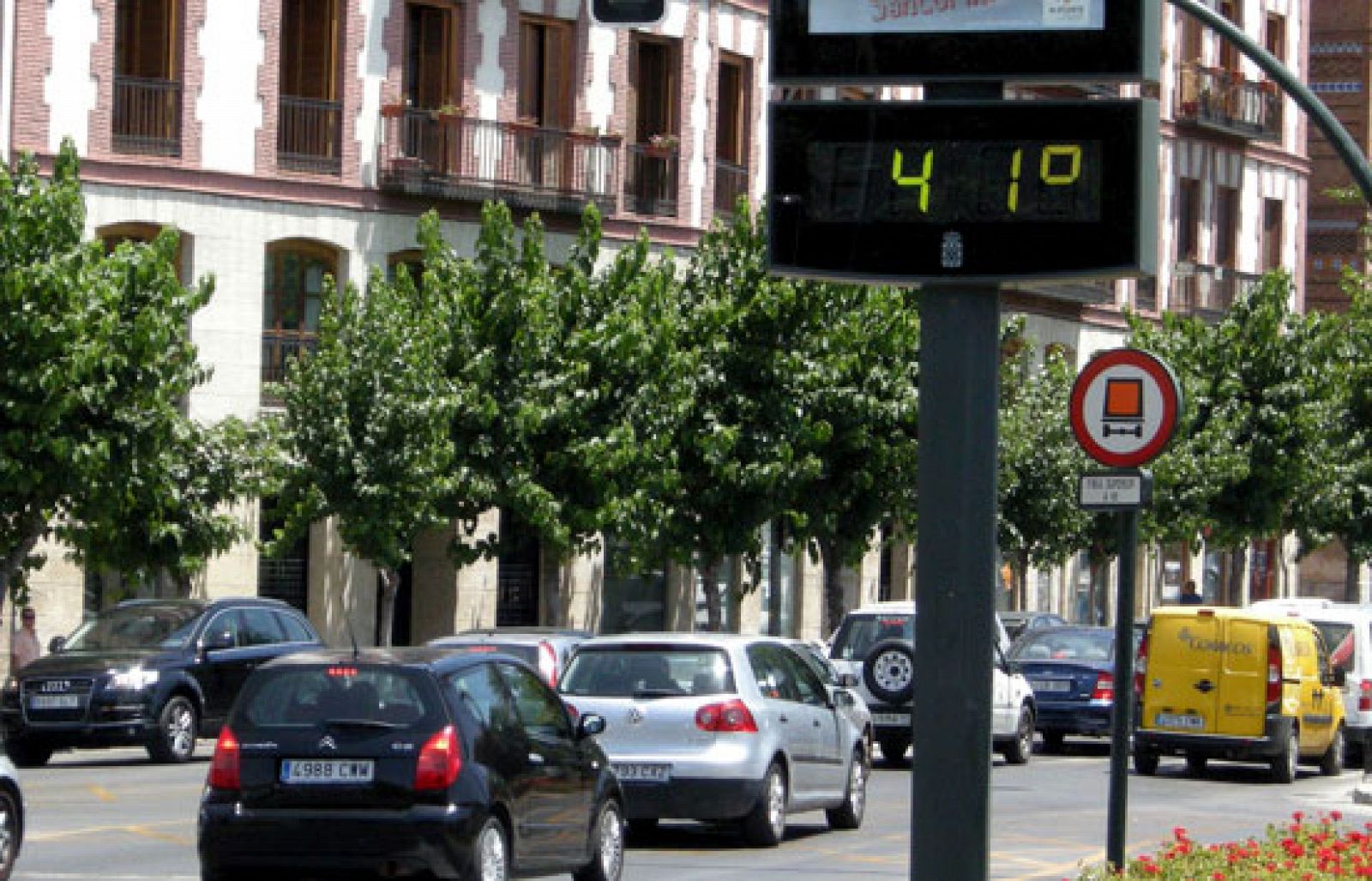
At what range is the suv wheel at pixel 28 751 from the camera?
28828 millimetres

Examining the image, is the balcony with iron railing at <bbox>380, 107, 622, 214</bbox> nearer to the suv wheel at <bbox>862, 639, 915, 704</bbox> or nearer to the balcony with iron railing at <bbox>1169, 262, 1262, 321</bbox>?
the suv wheel at <bbox>862, 639, 915, 704</bbox>

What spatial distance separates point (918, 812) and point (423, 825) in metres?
6.75

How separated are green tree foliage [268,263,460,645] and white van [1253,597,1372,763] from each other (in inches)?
423

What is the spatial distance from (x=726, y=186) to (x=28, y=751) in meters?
22.7

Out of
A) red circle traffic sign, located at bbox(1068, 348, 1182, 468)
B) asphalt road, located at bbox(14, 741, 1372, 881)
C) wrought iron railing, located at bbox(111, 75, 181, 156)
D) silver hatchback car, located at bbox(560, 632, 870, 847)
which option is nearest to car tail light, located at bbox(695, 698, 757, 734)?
silver hatchback car, located at bbox(560, 632, 870, 847)

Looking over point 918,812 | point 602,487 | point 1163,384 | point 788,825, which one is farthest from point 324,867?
point 602,487

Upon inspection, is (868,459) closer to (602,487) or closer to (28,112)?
(602,487)

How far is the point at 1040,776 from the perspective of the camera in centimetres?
3045

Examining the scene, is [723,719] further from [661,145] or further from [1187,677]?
[661,145]

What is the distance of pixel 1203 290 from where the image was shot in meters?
62.1

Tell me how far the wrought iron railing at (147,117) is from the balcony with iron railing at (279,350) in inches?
122

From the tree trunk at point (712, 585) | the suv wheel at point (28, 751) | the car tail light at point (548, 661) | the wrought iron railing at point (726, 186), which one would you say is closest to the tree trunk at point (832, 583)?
the tree trunk at point (712, 585)

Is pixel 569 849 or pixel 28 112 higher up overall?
pixel 28 112

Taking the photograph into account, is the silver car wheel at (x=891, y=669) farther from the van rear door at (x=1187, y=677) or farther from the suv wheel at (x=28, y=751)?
the suv wheel at (x=28, y=751)
